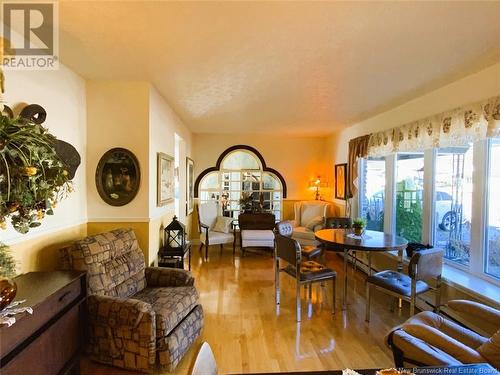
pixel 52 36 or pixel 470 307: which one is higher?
pixel 52 36

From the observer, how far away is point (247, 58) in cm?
230

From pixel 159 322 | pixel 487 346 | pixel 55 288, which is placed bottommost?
pixel 159 322

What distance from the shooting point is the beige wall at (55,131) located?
2021mm

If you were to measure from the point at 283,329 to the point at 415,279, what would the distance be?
4.21 ft

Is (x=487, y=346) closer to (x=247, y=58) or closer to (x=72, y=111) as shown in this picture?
(x=247, y=58)

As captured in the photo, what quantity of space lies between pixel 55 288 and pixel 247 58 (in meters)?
2.15

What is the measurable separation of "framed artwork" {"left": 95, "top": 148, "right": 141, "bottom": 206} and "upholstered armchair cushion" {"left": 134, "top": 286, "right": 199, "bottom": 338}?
101 centimetres

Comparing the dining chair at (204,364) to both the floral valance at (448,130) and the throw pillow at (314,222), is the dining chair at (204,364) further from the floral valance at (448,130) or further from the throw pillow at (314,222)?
the throw pillow at (314,222)

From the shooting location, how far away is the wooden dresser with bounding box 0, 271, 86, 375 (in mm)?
1419

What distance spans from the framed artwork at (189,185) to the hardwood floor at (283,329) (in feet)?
5.76

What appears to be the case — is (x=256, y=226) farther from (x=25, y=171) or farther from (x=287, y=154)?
(x=25, y=171)

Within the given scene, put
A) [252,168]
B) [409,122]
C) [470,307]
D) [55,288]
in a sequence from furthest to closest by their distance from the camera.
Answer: [252,168]
[409,122]
[470,307]
[55,288]

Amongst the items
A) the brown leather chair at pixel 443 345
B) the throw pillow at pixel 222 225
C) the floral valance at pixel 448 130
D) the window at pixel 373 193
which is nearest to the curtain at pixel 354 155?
the window at pixel 373 193

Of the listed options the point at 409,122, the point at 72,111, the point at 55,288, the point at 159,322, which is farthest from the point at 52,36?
the point at 409,122
